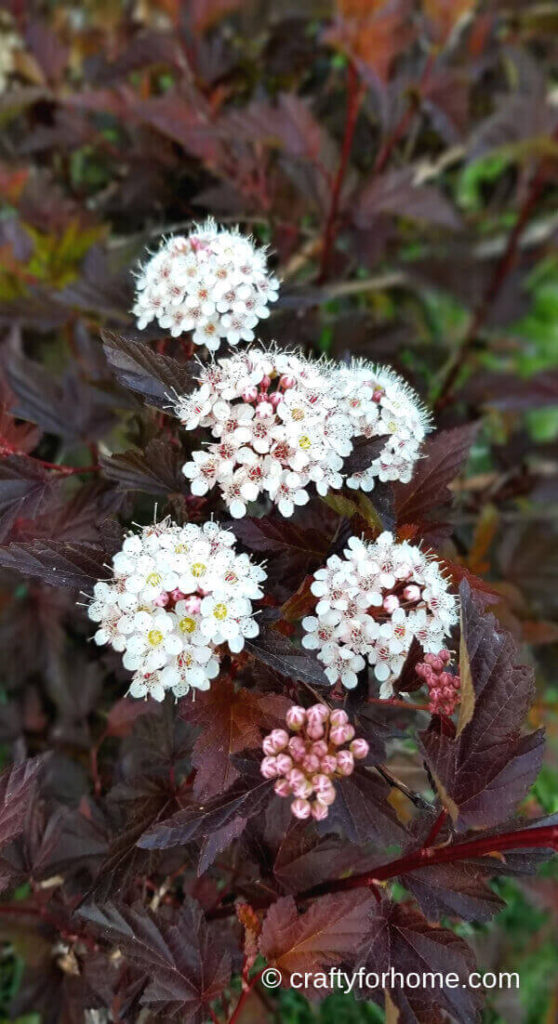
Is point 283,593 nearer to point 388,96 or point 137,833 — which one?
point 137,833

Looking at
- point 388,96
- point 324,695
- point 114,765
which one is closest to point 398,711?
point 324,695

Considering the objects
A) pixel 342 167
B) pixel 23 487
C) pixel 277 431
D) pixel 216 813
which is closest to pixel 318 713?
pixel 216 813

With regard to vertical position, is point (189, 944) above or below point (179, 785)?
below

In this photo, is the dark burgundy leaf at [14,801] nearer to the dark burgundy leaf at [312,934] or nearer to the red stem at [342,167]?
the dark burgundy leaf at [312,934]

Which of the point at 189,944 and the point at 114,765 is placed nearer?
the point at 189,944

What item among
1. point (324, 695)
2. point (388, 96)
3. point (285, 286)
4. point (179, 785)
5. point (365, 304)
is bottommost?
point (179, 785)

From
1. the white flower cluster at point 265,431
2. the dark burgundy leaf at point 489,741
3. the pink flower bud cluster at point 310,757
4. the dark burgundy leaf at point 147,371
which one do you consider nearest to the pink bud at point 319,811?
the pink flower bud cluster at point 310,757

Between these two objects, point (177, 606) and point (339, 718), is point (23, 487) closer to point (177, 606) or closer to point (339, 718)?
point (177, 606)
